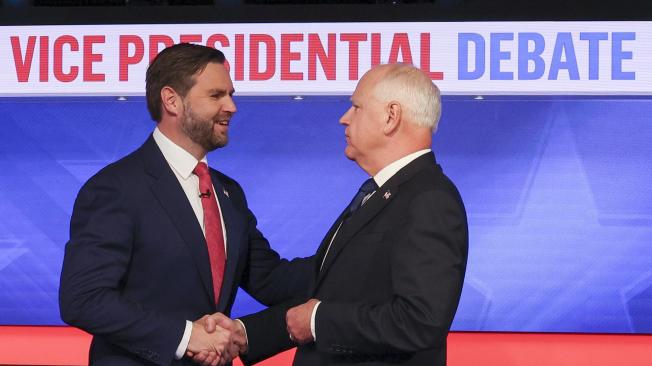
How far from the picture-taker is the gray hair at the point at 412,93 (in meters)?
2.09

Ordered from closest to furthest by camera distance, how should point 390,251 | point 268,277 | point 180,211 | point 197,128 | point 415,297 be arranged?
point 415,297, point 390,251, point 180,211, point 197,128, point 268,277

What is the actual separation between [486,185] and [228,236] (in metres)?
2.23

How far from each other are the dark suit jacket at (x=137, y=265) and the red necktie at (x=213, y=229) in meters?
0.02

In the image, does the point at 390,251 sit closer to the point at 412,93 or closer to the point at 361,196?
the point at 361,196

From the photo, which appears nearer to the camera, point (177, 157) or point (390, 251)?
point (390, 251)

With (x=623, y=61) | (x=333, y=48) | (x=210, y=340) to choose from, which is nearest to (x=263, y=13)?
(x=333, y=48)

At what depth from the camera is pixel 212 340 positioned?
87.7 inches

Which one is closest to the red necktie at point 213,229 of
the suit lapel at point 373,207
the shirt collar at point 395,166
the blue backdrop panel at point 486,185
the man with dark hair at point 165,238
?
the man with dark hair at point 165,238

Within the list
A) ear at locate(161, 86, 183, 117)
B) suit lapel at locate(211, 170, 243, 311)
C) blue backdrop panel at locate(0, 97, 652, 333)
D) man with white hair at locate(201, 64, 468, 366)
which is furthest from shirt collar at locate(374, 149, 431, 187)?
blue backdrop panel at locate(0, 97, 652, 333)

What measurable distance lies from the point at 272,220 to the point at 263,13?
98 centimetres

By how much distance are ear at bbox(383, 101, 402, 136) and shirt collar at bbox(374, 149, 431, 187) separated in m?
0.07

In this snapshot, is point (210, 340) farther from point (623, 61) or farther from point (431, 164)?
point (623, 61)

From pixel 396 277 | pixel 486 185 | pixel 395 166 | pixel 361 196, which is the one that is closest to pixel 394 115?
pixel 395 166

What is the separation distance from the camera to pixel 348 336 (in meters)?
1.95
